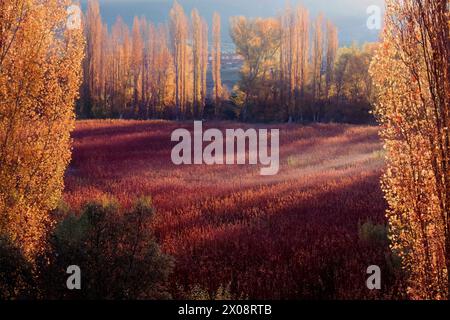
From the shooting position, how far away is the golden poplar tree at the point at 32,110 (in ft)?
21.2

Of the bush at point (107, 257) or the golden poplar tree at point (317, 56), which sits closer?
the bush at point (107, 257)

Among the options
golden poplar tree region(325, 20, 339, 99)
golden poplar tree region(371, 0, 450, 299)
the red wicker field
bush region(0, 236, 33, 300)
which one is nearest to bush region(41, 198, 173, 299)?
bush region(0, 236, 33, 300)

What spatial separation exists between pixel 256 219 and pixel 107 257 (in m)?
4.59

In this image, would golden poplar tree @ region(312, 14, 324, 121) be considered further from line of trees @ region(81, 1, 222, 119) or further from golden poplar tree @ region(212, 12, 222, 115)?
line of trees @ region(81, 1, 222, 119)

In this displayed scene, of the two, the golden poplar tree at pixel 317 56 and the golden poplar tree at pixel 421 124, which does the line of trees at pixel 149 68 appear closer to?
the golden poplar tree at pixel 317 56

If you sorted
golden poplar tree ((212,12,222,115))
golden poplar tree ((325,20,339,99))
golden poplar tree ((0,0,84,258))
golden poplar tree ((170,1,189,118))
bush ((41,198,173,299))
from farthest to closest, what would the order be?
golden poplar tree ((325,20,339,99)) < golden poplar tree ((212,12,222,115)) < golden poplar tree ((170,1,189,118)) < golden poplar tree ((0,0,84,258)) < bush ((41,198,173,299))

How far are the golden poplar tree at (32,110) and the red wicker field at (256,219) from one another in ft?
7.15

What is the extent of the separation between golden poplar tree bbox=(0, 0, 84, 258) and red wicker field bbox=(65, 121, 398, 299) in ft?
7.15

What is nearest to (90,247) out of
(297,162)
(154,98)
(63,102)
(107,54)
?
(63,102)

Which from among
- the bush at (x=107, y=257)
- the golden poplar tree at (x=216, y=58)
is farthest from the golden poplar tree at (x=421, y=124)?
the golden poplar tree at (x=216, y=58)

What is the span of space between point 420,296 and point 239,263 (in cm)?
255

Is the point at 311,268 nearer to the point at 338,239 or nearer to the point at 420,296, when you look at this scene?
the point at 338,239

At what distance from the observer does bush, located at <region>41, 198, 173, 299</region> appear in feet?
15.1

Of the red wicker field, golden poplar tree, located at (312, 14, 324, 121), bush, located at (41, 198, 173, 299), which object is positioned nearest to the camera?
bush, located at (41, 198, 173, 299)
